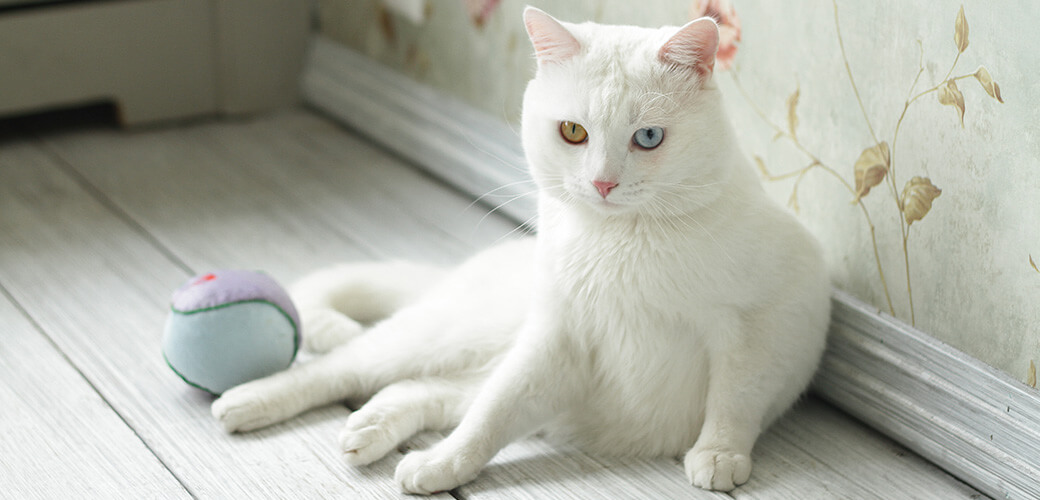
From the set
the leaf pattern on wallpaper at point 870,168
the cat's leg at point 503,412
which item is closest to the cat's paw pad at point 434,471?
the cat's leg at point 503,412

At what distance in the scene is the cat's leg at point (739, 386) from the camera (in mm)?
1294

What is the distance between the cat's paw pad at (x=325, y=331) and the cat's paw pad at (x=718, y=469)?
54 centimetres

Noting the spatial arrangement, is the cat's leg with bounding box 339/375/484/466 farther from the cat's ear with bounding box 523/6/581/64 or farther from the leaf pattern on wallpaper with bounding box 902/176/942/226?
the leaf pattern on wallpaper with bounding box 902/176/942/226

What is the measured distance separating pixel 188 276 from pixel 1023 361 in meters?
1.33

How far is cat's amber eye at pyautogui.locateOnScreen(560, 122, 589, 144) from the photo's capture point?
3.95ft

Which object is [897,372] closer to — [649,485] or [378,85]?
[649,485]

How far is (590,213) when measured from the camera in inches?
50.9

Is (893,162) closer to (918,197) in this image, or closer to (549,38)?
(918,197)

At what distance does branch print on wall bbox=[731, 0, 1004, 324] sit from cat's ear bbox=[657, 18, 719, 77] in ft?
1.07

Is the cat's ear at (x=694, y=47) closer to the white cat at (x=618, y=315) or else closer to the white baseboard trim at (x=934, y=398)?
the white cat at (x=618, y=315)

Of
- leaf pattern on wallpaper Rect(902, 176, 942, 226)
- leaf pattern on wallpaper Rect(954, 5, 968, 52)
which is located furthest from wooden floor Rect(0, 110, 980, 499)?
leaf pattern on wallpaper Rect(954, 5, 968, 52)

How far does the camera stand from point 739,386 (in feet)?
4.30

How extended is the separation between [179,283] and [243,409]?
20.0 inches

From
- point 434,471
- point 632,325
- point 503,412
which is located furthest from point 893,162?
point 434,471
